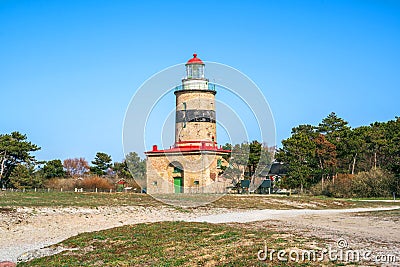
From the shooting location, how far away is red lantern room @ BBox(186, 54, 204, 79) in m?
43.6

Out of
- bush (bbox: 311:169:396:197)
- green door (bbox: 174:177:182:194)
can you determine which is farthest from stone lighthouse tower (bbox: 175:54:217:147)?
bush (bbox: 311:169:396:197)

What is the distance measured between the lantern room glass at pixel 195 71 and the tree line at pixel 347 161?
39.8ft

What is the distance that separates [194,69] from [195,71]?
19cm

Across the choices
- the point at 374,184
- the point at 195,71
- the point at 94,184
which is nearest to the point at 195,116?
the point at 195,71

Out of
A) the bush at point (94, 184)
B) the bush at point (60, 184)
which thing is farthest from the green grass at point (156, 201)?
the bush at point (60, 184)

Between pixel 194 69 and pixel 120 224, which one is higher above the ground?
pixel 194 69

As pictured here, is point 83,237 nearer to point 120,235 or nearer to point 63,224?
point 120,235

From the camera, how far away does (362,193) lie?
46125 millimetres

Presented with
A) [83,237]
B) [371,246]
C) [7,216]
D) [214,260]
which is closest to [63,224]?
[7,216]

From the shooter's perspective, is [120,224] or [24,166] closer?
[120,224]

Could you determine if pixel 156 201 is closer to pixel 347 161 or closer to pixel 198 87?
pixel 198 87

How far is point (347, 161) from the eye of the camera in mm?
55969

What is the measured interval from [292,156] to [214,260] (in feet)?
128

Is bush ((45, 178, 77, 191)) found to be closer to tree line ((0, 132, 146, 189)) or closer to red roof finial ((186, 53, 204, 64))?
tree line ((0, 132, 146, 189))
